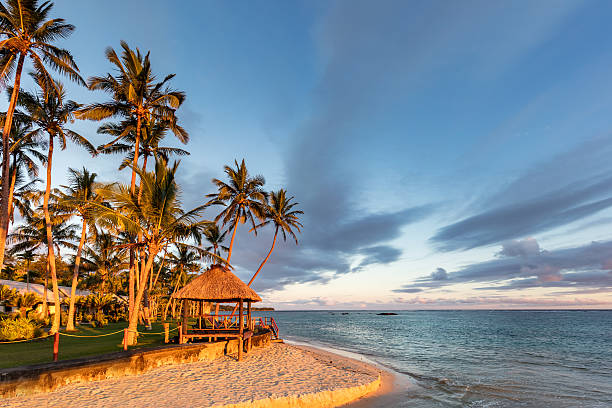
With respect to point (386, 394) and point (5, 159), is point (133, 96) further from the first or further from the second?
point (386, 394)

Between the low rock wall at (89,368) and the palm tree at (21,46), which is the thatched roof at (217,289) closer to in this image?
the low rock wall at (89,368)

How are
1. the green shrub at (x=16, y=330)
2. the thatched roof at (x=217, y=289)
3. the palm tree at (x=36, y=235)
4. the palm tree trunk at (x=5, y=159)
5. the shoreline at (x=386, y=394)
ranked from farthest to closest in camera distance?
the palm tree at (x=36, y=235) < the thatched roof at (x=217, y=289) < the green shrub at (x=16, y=330) < the palm tree trunk at (x=5, y=159) < the shoreline at (x=386, y=394)

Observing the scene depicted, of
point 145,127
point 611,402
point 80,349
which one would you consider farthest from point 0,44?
point 611,402

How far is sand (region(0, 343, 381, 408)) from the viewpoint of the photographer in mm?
8167

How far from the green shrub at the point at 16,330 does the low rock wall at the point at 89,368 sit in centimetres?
906

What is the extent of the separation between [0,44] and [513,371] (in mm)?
28541

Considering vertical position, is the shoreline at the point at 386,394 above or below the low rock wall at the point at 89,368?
below

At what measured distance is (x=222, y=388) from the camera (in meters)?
9.73

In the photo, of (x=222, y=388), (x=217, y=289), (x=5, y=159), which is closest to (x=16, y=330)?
(x=5, y=159)

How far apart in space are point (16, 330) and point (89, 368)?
9.70m

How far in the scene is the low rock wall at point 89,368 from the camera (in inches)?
313

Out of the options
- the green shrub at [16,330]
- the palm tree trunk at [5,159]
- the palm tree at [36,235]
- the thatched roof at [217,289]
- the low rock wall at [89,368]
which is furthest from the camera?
the palm tree at [36,235]

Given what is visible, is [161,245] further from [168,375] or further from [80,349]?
[168,375]

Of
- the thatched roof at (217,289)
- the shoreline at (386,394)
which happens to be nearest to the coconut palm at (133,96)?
the thatched roof at (217,289)
